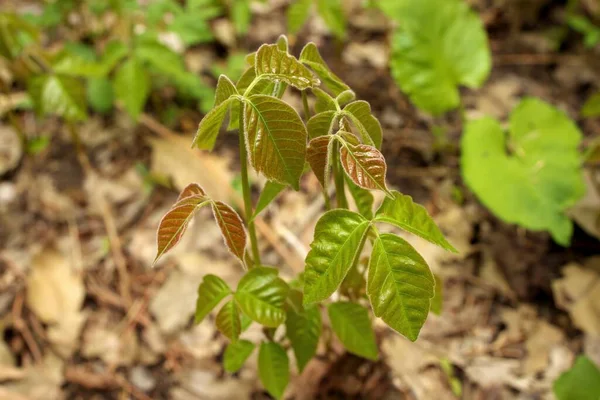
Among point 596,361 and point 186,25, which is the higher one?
point 186,25

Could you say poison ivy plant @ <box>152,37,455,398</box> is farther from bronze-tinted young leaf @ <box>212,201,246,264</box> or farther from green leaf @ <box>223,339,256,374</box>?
green leaf @ <box>223,339,256,374</box>

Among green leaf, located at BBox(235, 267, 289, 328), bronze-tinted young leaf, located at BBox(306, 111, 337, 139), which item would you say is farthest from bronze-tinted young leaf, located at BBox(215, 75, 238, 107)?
green leaf, located at BBox(235, 267, 289, 328)

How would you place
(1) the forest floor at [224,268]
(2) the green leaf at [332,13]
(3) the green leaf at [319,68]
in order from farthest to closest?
(2) the green leaf at [332,13], (1) the forest floor at [224,268], (3) the green leaf at [319,68]

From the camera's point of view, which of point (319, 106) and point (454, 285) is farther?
point (454, 285)

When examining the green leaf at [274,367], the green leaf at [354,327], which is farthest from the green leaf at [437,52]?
the green leaf at [274,367]

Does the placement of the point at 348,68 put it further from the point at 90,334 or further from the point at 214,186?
the point at 90,334

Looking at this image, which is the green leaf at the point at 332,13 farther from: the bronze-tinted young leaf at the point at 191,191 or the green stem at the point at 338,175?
the bronze-tinted young leaf at the point at 191,191

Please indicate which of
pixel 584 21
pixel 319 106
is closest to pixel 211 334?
pixel 319 106
